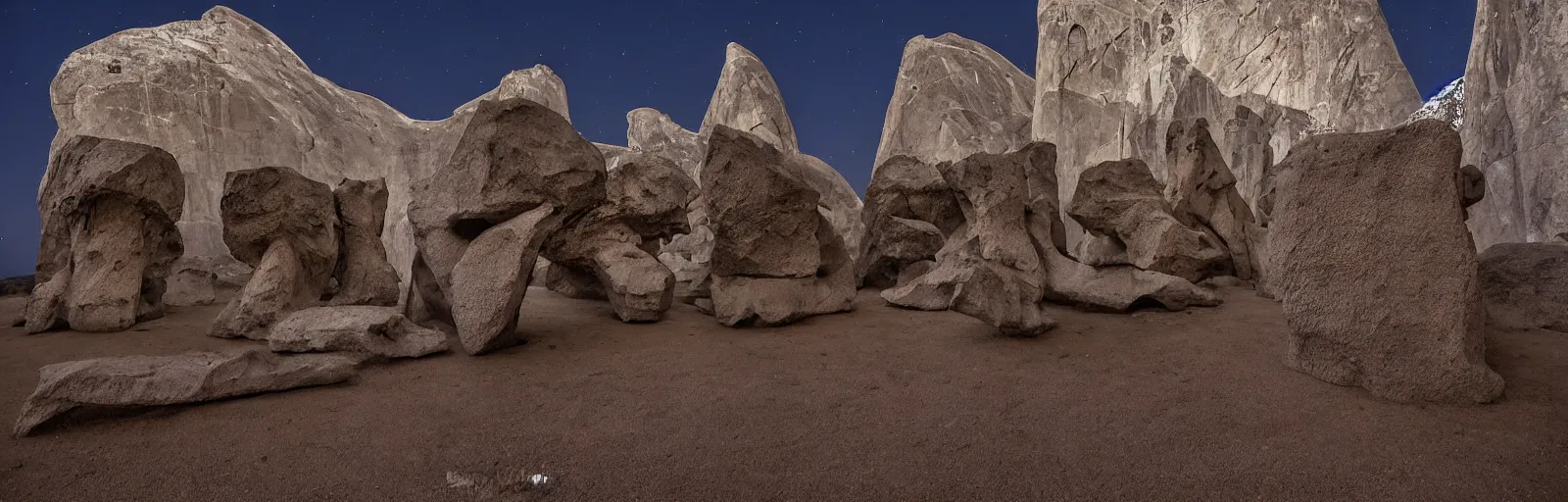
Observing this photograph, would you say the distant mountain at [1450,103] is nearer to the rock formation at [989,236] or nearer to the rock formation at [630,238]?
the rock formation at [989,236]

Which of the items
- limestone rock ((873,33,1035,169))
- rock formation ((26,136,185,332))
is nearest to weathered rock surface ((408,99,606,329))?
rock formation ((26,136,185,332))

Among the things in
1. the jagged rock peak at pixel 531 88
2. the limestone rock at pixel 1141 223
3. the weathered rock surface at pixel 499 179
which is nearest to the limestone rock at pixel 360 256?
the weathered rock surface at pixel 499 179

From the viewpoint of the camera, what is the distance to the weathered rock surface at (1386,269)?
2.60 metres

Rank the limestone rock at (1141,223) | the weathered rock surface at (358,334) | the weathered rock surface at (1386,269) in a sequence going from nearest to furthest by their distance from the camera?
the weathered rock surface at (1386,269) → the weathered rock surface at (358,334) → the limestone rock at (1141,223)


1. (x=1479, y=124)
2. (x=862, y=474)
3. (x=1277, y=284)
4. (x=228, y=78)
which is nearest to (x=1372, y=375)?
(x=1277, y=284)

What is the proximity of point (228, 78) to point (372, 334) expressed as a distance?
645 inches

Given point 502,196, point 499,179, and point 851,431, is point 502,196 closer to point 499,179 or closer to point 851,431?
point 499,179

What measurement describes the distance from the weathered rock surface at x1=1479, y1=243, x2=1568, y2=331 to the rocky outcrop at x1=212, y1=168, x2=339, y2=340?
798 centimetres

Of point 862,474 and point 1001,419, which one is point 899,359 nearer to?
point 1001,419

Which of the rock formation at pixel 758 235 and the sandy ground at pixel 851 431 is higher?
the rock formation at pixel 758 235

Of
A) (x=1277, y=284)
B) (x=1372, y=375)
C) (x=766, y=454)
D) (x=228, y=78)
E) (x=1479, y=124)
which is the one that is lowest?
(x=766, y=454)

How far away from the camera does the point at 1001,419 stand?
2.72 metres

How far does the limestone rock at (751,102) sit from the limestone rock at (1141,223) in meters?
16.8

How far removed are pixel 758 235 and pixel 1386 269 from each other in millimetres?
3636
